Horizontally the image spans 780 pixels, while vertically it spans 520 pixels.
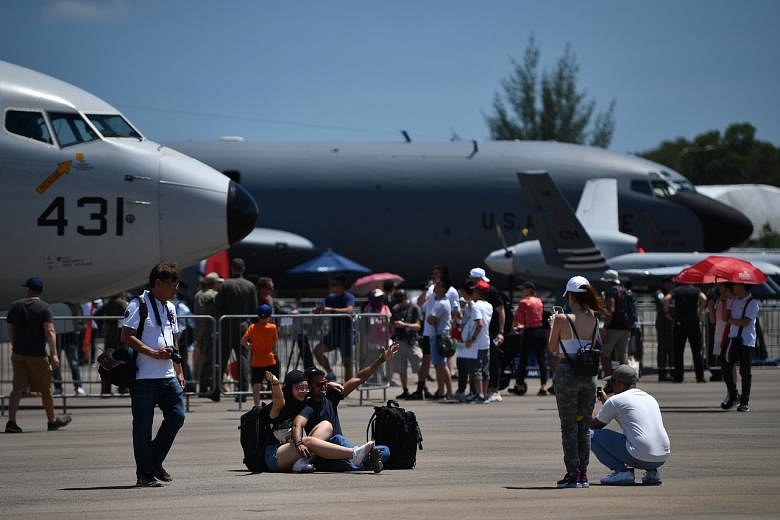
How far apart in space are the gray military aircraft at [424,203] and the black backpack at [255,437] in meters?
24.6

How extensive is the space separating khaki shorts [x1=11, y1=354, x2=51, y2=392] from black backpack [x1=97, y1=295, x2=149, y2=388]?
4.28 metres

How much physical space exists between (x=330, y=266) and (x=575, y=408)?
80.7 feet

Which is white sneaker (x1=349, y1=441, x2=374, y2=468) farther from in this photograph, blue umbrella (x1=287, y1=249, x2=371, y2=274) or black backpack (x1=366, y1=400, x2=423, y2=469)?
blue umbrella (x1=287, y1=249, x2=371, y2=274)

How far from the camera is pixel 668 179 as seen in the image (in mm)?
35562

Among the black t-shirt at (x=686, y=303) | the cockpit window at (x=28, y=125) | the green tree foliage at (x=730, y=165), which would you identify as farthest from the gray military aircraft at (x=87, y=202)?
the green tree foliage at (x=730, y=165)

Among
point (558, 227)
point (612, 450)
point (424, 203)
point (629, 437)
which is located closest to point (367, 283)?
point (424, 203)

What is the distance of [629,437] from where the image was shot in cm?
962

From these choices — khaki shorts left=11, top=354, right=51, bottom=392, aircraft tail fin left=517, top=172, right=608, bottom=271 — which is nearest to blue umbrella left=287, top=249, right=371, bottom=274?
aircraft tail fin left=517, top=172, right=608, bottom=271

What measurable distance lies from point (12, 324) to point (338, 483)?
5.60 meters

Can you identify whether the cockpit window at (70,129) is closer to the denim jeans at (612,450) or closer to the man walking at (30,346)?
the man walking at (30,346)

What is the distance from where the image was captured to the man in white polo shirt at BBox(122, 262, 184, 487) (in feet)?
31.8

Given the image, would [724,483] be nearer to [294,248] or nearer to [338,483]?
[338,483]

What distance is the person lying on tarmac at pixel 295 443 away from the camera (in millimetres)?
10305

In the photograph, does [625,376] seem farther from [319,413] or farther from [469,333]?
[469,333]
